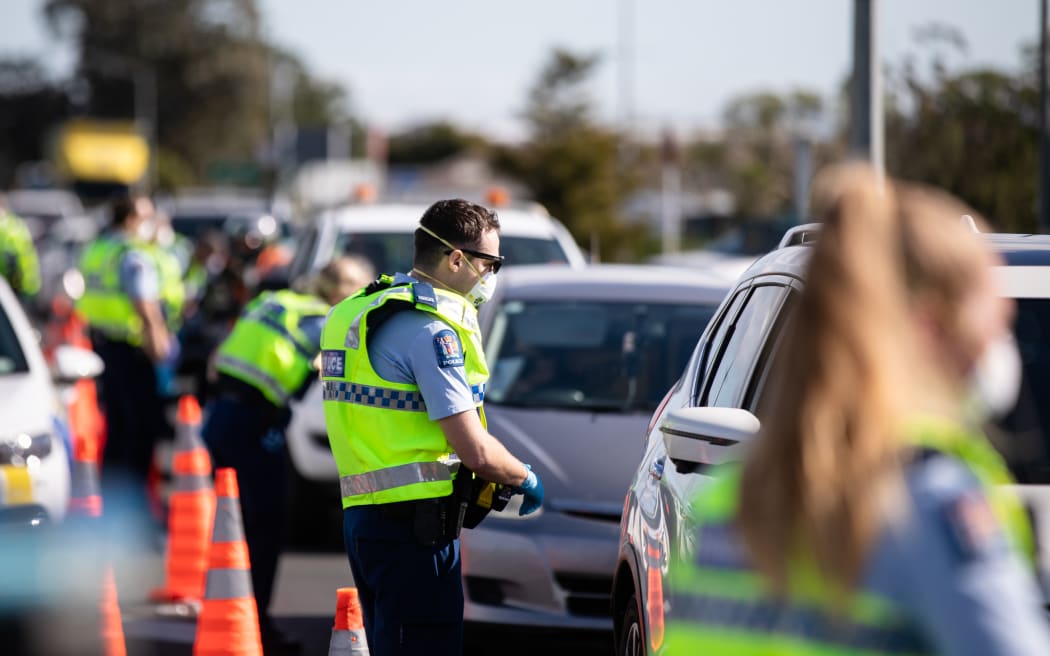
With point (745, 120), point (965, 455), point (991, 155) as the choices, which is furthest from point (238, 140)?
point (965, 455)

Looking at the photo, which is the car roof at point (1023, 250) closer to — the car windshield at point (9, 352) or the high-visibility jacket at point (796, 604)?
the high-visibility jacket at point (796, 604)

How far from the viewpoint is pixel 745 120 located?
76438 mm

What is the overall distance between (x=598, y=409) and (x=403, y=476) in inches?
108

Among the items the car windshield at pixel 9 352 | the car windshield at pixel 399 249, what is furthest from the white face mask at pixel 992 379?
the car windshield at pixel 399 249

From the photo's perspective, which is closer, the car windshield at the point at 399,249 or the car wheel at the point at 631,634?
the car wheel at the point at 631,634

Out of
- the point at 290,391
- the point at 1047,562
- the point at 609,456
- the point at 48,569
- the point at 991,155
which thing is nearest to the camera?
the point at 1047,562

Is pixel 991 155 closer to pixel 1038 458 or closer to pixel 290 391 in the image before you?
pixel 290 391

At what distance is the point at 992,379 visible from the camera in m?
2.08

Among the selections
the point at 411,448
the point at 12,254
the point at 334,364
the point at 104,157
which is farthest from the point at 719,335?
the point at 104,157

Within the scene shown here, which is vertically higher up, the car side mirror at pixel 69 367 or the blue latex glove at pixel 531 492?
the blue latex glove at pixel 531 492

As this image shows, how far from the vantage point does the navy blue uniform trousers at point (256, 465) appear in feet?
22.8

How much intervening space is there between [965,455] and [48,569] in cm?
633

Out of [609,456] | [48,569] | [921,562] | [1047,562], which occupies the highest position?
[921,562]

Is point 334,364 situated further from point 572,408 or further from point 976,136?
point 976,136
